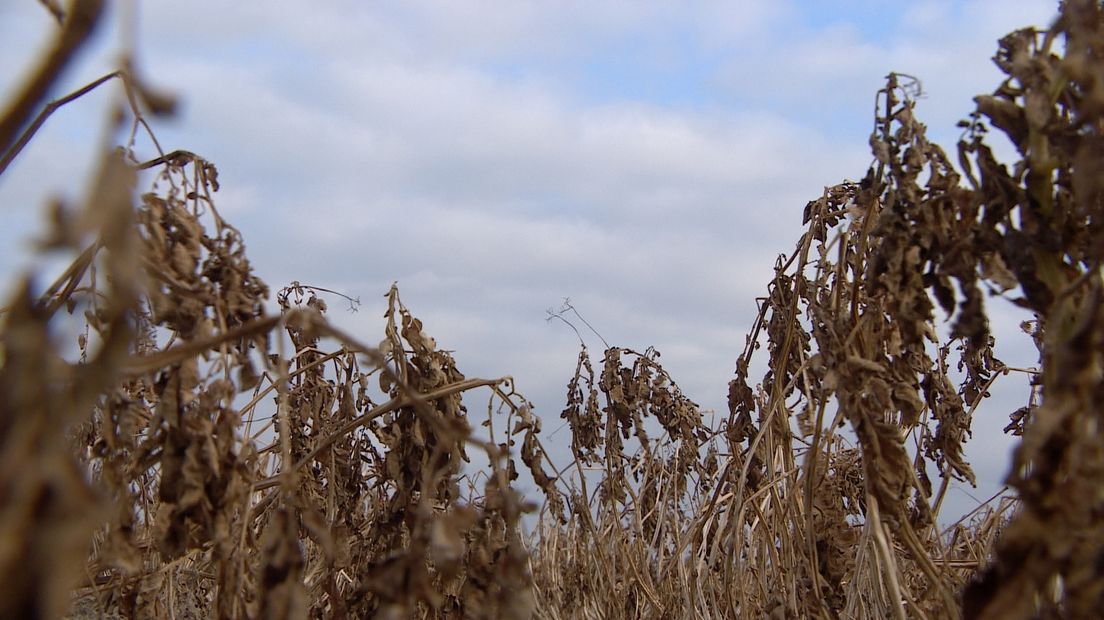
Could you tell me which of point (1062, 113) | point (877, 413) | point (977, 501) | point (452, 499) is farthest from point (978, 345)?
point (977, 501)

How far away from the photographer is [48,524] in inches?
31.3

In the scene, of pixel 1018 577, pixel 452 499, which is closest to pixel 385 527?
pixel 452 499

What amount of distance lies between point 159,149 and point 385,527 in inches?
46.5

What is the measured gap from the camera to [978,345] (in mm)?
1770

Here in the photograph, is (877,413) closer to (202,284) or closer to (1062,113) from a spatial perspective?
(1062,113)

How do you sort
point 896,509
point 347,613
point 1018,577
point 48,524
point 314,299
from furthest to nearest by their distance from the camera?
point 314,299 < point 347,613 < point 896,509 < point 1018,577 < point 48,524

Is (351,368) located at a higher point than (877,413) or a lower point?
Result: higher

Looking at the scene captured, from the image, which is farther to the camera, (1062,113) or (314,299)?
(314,299)

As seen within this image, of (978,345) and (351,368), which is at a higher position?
(351,368)

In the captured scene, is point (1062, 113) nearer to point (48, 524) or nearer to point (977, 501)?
point (48, 524)

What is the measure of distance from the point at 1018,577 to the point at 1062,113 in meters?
0.94

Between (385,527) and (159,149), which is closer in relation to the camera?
(159,149)

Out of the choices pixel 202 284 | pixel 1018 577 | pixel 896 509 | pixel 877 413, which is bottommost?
pixel 1018 577

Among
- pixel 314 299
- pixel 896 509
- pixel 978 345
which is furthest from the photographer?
pixel 314 299
